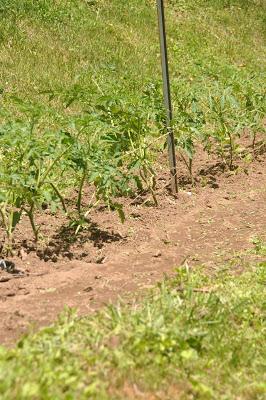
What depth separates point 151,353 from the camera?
284 cm

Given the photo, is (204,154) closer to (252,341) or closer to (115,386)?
(252,341)

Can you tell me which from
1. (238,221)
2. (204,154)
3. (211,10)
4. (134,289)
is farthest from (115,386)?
(211,10)

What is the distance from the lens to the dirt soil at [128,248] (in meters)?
3.56

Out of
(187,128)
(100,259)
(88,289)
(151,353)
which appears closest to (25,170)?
Answer: (100,259)

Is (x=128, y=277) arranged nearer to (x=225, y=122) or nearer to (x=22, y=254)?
(x=22, y=254)

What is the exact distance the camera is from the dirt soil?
3562mm

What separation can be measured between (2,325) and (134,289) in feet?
2.68

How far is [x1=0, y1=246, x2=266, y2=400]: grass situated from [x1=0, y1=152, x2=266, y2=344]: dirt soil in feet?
0.89

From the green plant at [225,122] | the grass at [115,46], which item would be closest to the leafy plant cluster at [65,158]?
the green plant at [225,122]

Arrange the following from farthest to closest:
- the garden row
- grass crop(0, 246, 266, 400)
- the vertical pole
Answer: the vertical pole
the garden row
grass crop(0, 246, 266, 400)

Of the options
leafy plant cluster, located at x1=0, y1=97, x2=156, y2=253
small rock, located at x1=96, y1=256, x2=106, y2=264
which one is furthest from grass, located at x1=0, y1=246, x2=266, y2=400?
leafy plant cluster, located at x1=0, y1=97, x2=156, y2=253

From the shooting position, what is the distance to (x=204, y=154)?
263 inches

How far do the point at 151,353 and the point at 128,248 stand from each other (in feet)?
5.36

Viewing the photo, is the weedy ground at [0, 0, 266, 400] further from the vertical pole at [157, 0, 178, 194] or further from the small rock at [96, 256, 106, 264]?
the small rock at [96, 256, 106, 264]
